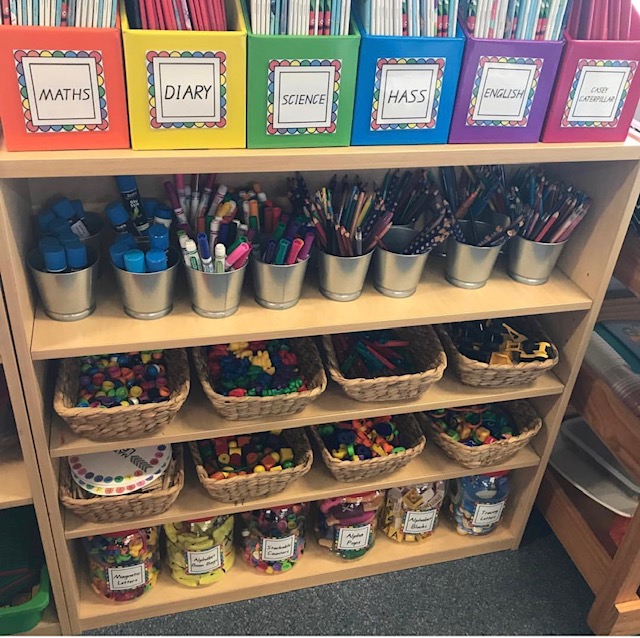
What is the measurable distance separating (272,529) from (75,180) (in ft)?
2.32

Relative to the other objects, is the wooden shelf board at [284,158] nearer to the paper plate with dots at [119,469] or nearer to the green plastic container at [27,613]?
the paper plate with dots at [119,469]

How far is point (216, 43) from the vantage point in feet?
2.66

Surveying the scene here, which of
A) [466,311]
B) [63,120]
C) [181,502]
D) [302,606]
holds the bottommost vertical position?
[302,606]

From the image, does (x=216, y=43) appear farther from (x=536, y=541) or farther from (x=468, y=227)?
(x=536, y=541)

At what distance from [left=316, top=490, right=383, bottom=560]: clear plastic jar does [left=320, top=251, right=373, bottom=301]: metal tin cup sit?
0.44 metres

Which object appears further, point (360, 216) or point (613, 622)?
point (613, 622)

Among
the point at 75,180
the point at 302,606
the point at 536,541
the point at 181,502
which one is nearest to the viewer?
the point at 75,180

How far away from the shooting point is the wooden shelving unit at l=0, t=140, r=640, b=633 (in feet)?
2.90

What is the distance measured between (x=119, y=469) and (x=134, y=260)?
Result: 39cm

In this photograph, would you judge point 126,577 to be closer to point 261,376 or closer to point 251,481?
point 251,481

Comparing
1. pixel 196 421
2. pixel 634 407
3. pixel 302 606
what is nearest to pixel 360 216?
pixel 196 421

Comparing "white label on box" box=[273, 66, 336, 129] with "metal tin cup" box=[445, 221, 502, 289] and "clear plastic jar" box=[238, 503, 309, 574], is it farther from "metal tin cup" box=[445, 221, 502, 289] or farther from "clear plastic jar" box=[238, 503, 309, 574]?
"clear plastic jar" box=[238, 503, 309, 574]

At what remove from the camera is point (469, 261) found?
1118mm

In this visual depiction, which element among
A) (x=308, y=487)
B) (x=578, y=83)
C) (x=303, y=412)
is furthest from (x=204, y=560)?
(x=578, y=83)
